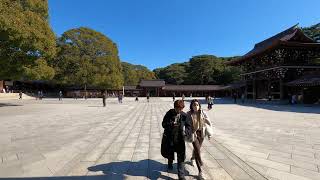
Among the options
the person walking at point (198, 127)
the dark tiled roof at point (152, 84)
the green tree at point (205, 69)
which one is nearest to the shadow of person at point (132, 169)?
the person walking at point (198, 127)

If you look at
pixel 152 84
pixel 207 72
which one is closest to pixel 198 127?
pixel 152 84

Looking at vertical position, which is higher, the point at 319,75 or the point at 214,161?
the point at 319,75

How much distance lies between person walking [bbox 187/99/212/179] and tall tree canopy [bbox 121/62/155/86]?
2982 inches

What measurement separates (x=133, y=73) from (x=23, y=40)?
197ft

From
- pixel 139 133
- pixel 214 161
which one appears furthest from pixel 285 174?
pixel 139 133

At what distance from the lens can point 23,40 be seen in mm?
23156

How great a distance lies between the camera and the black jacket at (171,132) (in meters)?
5.50

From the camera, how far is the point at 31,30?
23.8 metres

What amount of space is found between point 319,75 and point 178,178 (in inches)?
1181

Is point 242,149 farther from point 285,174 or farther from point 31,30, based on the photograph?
point 31,30

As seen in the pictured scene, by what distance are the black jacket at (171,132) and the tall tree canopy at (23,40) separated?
61.3ft

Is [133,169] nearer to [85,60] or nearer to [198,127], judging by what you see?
[198,127]

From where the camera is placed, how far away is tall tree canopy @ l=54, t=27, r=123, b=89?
168 feet

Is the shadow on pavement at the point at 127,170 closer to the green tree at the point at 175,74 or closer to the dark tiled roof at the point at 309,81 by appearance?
the dark tiled roof at the point at 309,81
